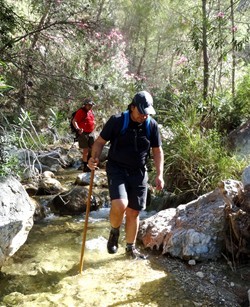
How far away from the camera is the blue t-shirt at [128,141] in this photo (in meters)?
3.57

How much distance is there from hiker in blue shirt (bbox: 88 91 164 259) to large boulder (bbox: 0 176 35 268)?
0.97m

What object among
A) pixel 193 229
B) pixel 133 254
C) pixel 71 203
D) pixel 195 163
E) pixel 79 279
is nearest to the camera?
pixel 79 279

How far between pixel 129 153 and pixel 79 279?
143 cm

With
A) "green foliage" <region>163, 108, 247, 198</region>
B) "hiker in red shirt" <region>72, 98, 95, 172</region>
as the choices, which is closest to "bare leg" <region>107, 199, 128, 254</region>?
"green foliage" <region>163, 108, 247, 198</region>

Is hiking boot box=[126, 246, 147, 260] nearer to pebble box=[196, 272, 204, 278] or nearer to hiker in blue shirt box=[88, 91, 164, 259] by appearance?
hiker in blue shirt box=[88, 91, 164, 259]

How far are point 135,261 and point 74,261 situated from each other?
0.73 metres

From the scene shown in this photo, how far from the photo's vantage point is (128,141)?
3.60 meters

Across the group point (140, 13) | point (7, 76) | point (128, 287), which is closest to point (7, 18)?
point (7, 76)

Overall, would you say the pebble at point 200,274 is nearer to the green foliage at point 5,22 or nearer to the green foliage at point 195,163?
the green foliage at point 195,163

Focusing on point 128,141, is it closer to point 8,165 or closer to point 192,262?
point 8,165

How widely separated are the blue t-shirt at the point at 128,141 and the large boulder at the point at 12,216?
1177 mm

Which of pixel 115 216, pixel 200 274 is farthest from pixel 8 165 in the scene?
pixel 200 274

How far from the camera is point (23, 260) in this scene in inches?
167

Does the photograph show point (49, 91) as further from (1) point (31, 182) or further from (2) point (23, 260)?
(2) point (23, 260)
